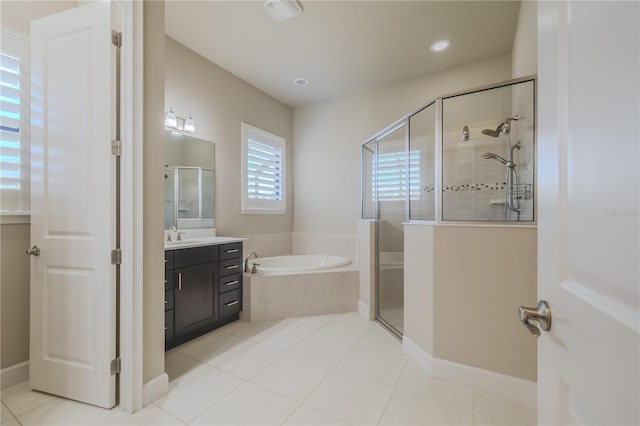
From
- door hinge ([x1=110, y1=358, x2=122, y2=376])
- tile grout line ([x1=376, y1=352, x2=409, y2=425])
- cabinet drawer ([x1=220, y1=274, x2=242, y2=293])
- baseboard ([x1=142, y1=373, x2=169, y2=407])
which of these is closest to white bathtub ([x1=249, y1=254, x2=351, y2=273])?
cabinet drawer ([x1=220, y1=274, x2=242, y2=293])

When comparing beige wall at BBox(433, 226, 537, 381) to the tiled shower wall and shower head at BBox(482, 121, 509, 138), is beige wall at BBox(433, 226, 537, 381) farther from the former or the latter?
shower head at BBox(482, 121, 509, 138)

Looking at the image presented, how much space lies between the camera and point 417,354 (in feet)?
6.87

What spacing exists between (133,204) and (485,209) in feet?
7.45

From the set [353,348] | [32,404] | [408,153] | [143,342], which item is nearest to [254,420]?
[143,342]

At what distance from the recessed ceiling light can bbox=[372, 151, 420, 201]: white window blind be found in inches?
49.6

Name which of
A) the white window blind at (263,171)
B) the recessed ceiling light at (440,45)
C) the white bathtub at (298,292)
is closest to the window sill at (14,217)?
the white bathtub at (298,292)

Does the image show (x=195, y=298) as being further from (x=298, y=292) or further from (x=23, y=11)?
(x=23, y=11)

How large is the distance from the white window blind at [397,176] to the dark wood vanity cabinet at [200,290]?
175 centimetres

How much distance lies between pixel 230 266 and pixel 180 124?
5.38ft

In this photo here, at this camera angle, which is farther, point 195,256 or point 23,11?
point 195,256

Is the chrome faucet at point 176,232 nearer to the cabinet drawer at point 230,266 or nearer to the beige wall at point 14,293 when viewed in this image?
the cabinet drawer at point 230,266

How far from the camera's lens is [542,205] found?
0.66 metres

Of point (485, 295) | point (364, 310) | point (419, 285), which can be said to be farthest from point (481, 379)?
point (364, 310)

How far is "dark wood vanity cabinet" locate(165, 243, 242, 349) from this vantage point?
2.28m
